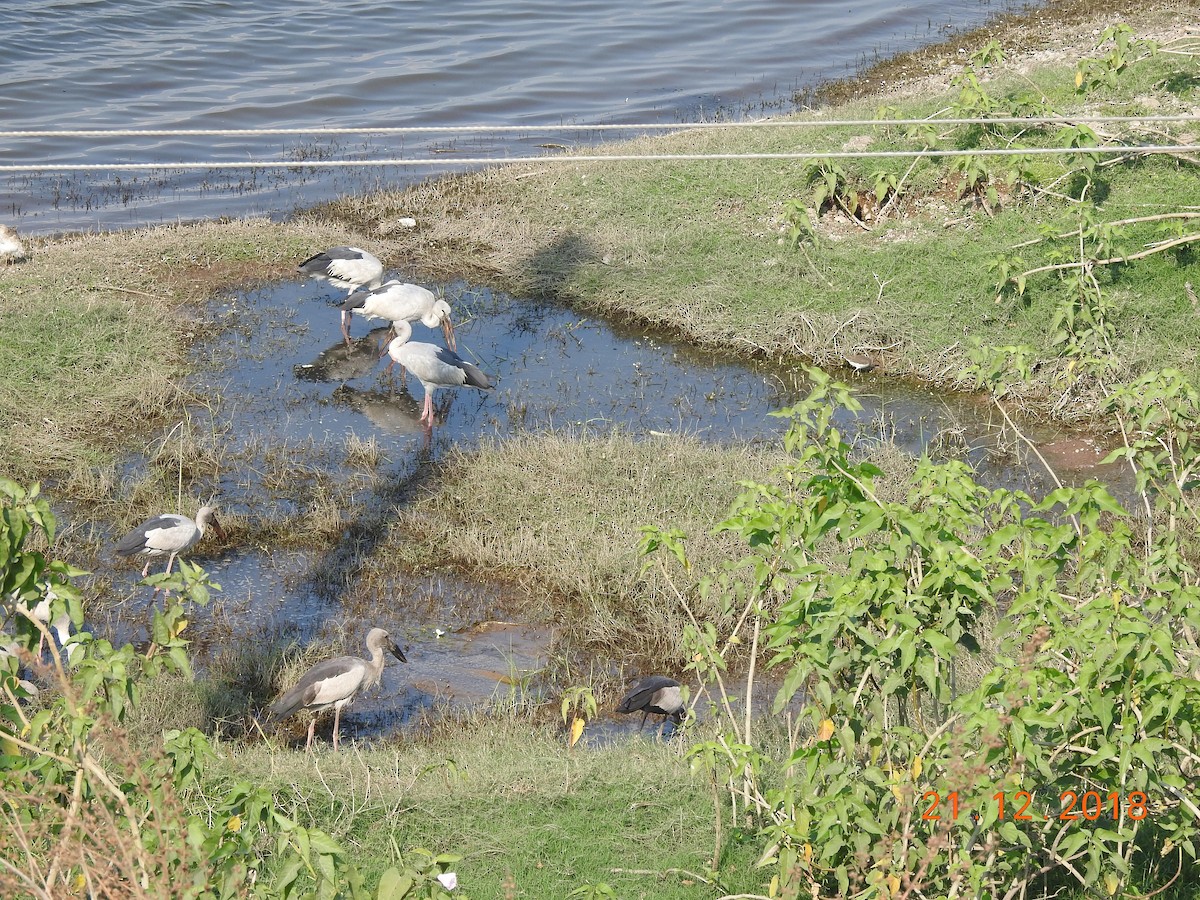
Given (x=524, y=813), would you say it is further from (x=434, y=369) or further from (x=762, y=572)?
(x=434, y=369)

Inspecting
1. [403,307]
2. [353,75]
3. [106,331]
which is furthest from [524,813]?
[353,75]

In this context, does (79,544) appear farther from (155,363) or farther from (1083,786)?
(1083,786)

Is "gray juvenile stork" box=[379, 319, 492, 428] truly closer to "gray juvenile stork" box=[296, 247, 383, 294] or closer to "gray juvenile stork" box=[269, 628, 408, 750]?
"gray juvenile stork" box=[296, 247, 383, 294]

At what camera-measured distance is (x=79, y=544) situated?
779 cm

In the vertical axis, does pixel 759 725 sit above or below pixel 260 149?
below

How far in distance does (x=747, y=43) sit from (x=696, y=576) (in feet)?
59.3

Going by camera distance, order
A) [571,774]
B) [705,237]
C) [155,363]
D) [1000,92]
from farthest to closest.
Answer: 1. [1000,92]
2. [705,237]
3. [155,363]
4. [571,774]

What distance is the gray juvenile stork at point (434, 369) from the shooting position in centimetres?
977

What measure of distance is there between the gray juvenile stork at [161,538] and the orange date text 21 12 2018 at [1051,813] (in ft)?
16.3

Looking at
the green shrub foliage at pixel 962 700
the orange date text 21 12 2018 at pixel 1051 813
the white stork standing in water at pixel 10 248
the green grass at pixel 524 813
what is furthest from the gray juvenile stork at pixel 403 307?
the orange date text 21 12 2018 at pixel 1051 813

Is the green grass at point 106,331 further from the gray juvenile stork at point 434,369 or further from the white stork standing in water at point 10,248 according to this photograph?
the gray juvenile stork at point 434,369

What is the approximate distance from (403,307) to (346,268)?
769 mm

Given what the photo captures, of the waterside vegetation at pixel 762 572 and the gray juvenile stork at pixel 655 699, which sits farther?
the gray juvenile stork at pixel 655 699

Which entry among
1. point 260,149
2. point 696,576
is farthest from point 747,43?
point 696,576
